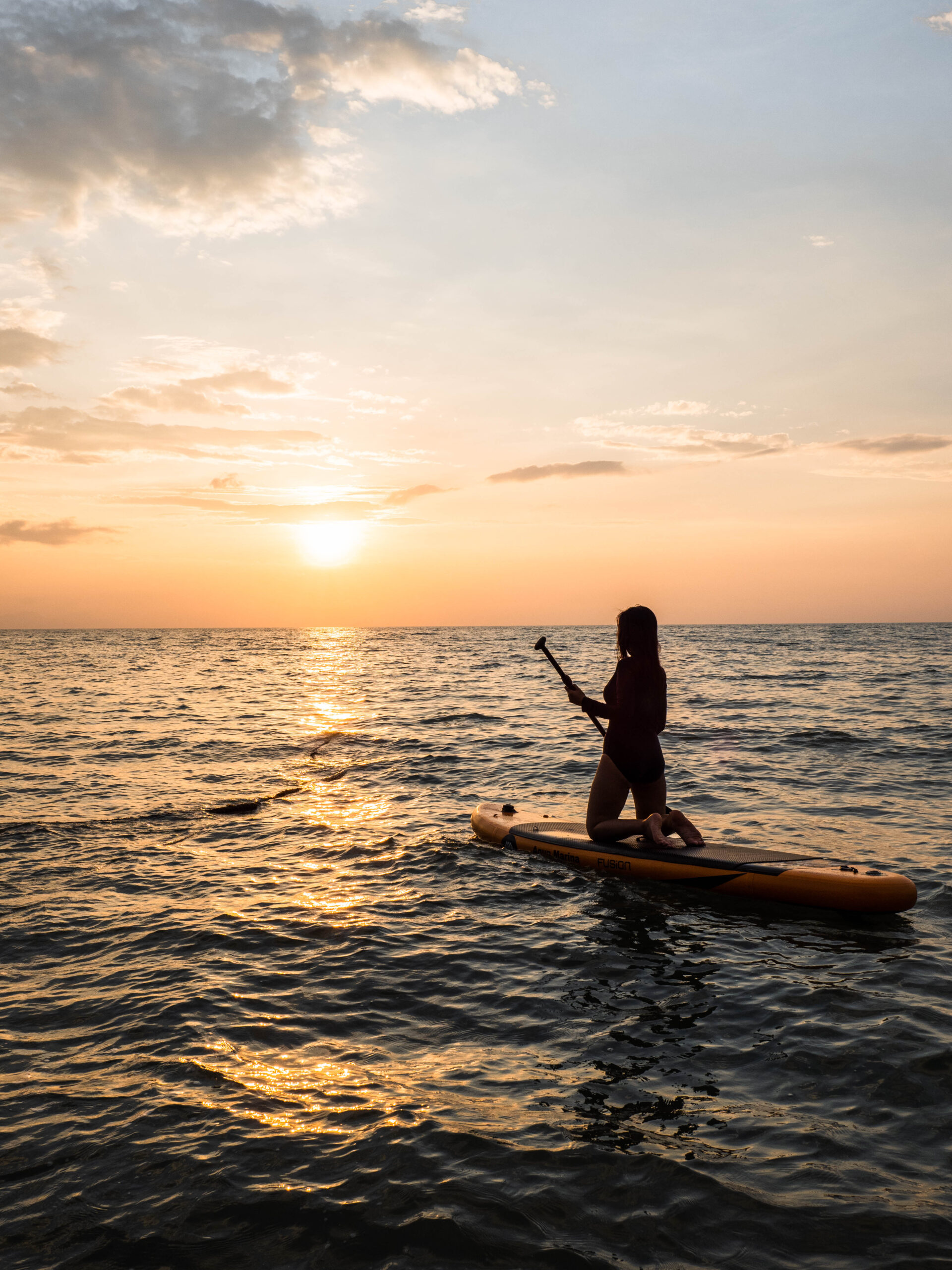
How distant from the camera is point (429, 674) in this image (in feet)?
149

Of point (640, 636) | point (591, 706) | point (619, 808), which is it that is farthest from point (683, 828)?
point (640, 636)

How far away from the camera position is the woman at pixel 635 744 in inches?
310

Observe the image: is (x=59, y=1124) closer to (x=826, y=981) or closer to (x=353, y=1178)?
(x=353, y=1178)

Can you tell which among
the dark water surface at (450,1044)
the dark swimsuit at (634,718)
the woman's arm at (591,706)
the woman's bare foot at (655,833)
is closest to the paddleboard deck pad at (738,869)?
the woman's bare foot at (655,833)

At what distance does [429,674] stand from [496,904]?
37.4 m

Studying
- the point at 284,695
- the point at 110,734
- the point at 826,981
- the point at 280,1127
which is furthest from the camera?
the point at 284,695

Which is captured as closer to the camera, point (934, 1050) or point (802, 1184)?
point (802, 1184)

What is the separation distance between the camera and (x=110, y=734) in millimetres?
20203

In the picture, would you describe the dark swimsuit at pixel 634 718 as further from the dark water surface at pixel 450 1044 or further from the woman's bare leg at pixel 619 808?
the dark water surface at pixel 450 1044

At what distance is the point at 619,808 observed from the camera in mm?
8953

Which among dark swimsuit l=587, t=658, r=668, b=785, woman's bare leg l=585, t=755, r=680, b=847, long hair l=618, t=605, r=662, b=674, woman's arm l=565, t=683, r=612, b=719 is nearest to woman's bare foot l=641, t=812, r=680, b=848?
woman's bare leg l=585, t=755, r=680, b=847

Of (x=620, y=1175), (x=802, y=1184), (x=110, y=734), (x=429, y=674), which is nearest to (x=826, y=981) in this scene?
(x=802, y=1184)

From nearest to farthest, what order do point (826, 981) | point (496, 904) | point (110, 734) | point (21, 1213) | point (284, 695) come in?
point (21, 1213), point (826, 981), point (496, 904), point (110, 734), point (284, 695)

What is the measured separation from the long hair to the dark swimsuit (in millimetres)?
79
